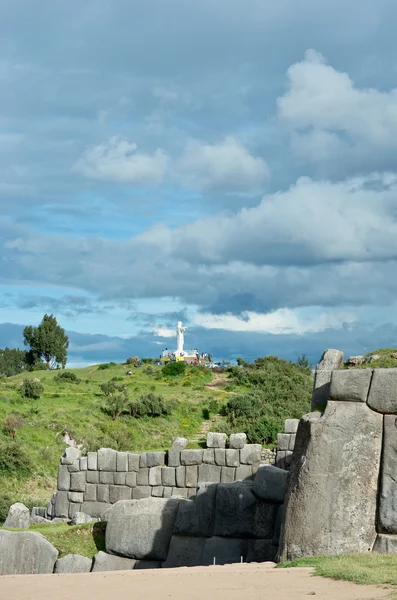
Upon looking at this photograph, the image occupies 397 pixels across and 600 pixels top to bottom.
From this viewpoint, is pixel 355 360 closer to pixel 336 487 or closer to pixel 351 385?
pixel 351 385

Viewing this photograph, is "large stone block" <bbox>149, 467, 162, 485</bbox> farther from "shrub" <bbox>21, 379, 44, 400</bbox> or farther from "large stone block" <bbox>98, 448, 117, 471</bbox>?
"shrub" <bbox>21, 379, 44, 400</bbox>

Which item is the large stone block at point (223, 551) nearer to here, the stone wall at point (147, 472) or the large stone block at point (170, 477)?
the stone wall at point (147, 472)

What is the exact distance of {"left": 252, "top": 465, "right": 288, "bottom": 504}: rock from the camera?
1409cm

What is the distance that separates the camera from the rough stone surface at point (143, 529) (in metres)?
15.1

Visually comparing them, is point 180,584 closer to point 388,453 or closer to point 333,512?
point 333,512

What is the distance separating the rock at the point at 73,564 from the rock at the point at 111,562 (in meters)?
0.18

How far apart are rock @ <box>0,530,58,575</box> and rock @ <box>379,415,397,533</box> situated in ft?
22.5

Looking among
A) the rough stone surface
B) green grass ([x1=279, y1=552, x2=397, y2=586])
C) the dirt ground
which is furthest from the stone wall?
green grass ([x1=279, y1=552, x2=397, y2=586])

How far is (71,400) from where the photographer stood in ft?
154

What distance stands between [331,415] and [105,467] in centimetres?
1239

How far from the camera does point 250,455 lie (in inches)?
845

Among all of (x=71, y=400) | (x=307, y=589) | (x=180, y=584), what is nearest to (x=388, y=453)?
(x=307, y=589)

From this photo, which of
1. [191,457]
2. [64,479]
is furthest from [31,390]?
[191,457]

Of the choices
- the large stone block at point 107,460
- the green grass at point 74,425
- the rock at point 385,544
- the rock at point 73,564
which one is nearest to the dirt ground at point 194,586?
Answer: the rock at point 385,544
